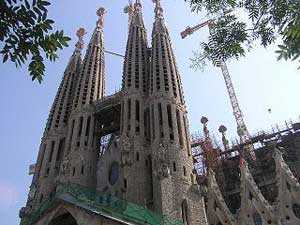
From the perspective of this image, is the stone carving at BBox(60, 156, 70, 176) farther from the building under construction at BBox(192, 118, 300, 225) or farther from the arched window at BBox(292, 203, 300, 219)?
the arched window at BBox(292, 203, 300, 219)

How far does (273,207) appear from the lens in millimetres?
34281

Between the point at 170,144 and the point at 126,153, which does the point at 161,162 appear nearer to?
the point at 170,144

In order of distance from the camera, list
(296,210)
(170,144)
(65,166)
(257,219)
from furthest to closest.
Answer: (65,166)
(257,219)
(296,210)
(170,144)

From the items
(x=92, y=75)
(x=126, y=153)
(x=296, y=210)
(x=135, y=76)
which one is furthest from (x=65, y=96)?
(x=296, y=210)

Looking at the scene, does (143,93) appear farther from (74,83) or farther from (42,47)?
(42,47)

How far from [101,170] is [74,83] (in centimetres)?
1412

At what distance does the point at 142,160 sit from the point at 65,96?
53.3ft

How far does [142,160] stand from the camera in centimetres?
3388

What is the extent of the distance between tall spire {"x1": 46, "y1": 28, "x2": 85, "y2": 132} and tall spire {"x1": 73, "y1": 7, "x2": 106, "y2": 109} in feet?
5.62

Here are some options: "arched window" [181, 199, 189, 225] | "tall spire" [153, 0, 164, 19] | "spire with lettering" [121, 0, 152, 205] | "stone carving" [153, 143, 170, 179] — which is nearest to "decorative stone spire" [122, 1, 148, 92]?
"spire with lettering" [121, 0, 152, 205]

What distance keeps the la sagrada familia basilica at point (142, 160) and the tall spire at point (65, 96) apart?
125mm

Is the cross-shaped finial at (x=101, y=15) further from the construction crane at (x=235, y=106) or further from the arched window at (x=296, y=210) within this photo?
the arched window at (x=296, y=210)

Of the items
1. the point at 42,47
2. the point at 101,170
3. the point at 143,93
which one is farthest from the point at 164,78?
the point at 42,47

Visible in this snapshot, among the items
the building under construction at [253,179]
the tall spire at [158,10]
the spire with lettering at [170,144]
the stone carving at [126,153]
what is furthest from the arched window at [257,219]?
the tall spire at [158,10]
